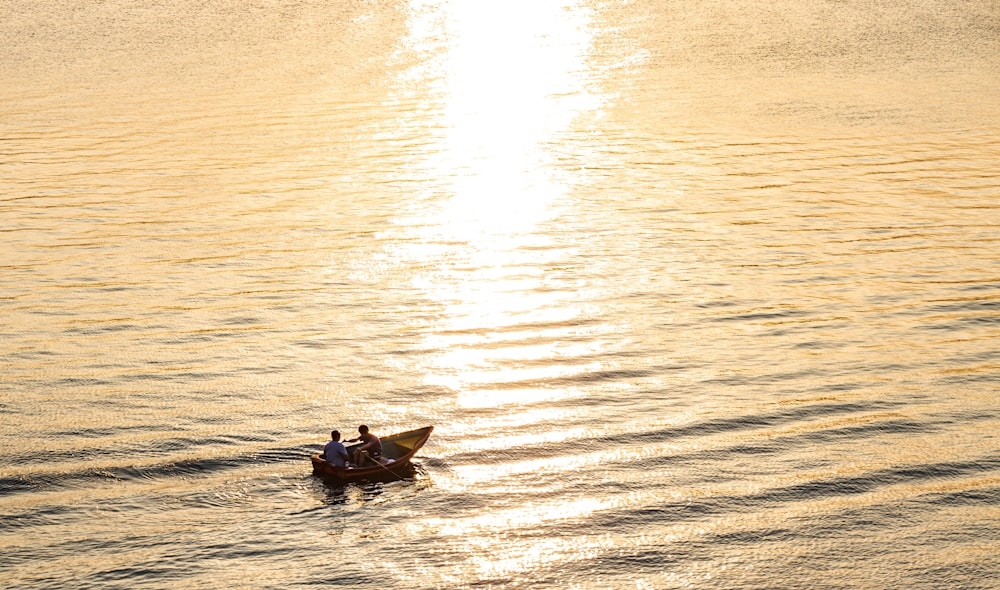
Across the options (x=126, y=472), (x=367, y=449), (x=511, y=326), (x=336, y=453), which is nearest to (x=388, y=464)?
(x=367, y=449)

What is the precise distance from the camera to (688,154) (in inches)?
1106

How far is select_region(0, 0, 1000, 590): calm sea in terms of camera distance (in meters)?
12.0

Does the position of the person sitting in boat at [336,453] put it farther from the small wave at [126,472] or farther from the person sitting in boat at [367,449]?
the small wave at [126,472]

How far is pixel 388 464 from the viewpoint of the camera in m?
13.3

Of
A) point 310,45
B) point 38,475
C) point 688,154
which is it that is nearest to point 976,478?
point 38,475

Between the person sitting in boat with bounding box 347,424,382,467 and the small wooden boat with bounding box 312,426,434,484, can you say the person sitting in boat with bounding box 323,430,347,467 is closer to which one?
the small wooden boat with bounding box 312,426,434,484

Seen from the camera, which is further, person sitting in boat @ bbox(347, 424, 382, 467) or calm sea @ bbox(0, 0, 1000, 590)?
person sitting in boat @ bbox(347, 424, 382, 467)

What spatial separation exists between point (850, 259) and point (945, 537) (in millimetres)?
9319

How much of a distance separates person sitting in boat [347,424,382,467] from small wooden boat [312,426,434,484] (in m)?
0.07

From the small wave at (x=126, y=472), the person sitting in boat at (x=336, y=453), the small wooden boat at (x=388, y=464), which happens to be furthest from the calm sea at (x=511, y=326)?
the person sitting in boat at (x=336, y=453)

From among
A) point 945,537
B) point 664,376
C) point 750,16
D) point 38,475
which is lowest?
point 945,537

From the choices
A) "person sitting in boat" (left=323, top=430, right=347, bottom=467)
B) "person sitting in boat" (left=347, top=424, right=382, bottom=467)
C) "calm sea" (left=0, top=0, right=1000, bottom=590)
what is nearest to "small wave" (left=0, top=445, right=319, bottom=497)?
"calm sea" (left=0, top=0, right=1000, bottom=590)

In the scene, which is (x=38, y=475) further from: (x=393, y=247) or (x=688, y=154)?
(x=688, y=154)

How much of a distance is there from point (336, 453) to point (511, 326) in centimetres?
526
